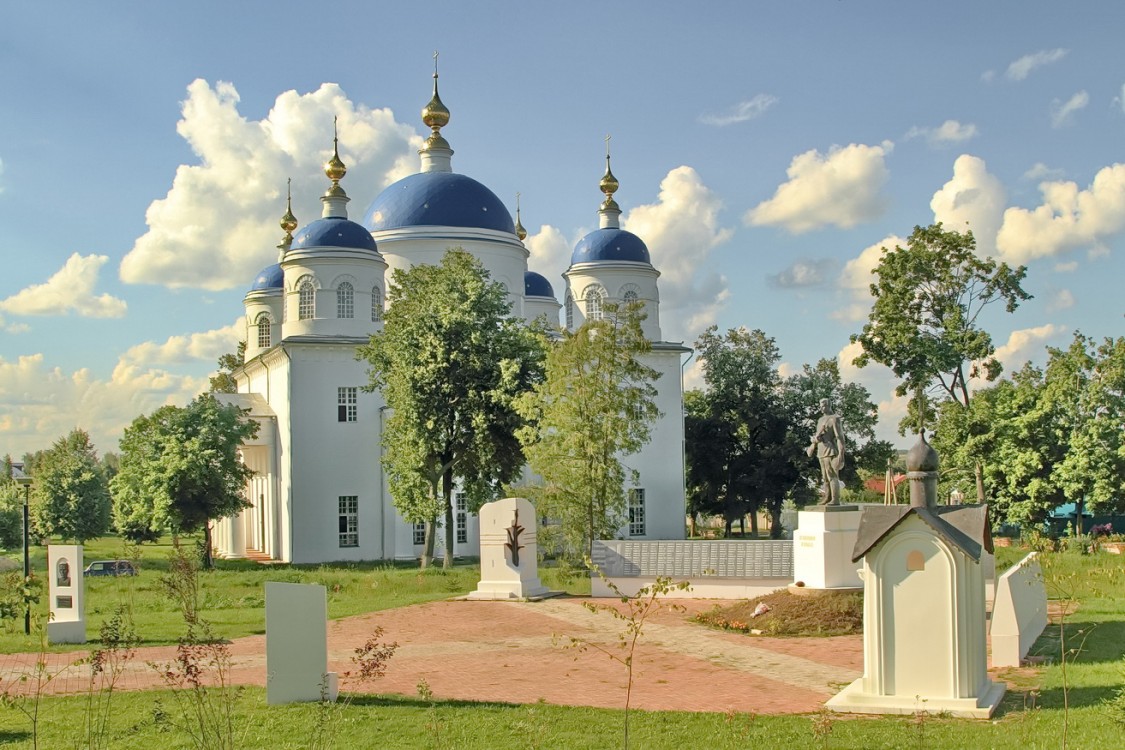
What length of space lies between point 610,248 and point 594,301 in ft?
6.96

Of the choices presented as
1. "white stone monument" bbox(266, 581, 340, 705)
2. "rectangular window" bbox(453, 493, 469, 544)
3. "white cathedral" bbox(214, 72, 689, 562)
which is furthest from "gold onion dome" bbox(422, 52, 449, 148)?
"white stone monument" bbox(266, 581, 340, 705)

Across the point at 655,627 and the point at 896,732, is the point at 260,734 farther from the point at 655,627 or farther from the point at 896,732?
the point at 655,627

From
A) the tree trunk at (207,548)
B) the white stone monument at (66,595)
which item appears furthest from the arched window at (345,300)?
the white stone monument at (66,595)

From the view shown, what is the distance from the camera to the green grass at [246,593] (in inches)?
674

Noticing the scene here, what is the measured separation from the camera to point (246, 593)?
23.1m

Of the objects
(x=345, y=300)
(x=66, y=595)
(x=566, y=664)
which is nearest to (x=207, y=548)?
(x=345, y=300)

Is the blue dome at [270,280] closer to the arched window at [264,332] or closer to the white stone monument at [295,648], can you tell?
the arched window at [264,332]

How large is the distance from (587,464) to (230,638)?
10.9m

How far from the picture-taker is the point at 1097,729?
9.12 meters

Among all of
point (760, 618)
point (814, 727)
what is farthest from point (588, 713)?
point (760, 618)

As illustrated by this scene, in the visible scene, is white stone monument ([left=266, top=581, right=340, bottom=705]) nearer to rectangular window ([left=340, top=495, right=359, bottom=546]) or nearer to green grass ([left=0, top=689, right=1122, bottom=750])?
green grass ([left=0, top=689, right=1122, bottom=750])

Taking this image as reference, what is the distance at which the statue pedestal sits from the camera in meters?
16.9

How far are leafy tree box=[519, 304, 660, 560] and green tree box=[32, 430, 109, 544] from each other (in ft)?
97.2

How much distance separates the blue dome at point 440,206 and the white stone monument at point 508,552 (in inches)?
689
